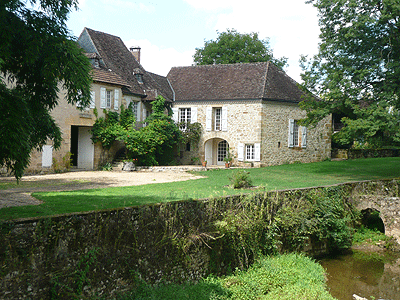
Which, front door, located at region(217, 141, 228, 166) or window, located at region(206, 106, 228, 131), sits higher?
window, located at region(206, 106, 228, 131)

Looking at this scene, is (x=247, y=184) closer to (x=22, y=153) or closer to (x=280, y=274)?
(x=280, y=274)

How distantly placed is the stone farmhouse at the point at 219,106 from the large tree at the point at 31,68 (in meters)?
13.4

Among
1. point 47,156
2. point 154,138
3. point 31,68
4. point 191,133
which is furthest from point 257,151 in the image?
point 31,68

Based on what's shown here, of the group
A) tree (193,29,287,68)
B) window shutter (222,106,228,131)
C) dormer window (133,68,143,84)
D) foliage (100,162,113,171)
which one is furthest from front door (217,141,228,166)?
tree (193,29,287,68)

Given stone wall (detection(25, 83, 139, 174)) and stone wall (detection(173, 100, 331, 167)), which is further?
stone wall (detection(173, 100, 331, 167))

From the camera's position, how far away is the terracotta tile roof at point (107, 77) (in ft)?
65.2

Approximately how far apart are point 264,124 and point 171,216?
15.7 m

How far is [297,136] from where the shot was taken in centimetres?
2502

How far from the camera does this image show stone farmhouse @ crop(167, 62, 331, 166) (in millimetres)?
23109

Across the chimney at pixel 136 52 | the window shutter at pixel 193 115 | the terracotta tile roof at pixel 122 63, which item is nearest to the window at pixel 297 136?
the window shutter at pixel 193 115

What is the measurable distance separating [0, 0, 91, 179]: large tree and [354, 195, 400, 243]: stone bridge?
35.4ft

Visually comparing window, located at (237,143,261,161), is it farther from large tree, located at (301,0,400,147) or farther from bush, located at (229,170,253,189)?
bush, located at (229,170,253,189)

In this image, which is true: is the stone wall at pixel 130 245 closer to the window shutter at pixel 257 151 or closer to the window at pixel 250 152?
the window shutter at pixel 257 151

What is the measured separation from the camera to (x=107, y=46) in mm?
23000
